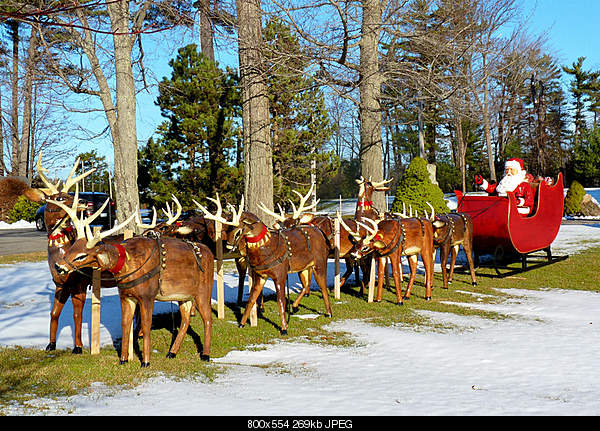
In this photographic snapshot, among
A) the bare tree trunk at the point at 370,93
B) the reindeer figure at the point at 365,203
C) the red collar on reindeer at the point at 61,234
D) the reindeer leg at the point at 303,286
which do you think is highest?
the bare tree trunk at the point at 370,93

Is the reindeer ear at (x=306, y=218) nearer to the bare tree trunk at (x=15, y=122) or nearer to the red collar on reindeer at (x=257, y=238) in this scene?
the red collar on reindeer at (x=257, y=238)

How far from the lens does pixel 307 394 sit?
14.1 ft

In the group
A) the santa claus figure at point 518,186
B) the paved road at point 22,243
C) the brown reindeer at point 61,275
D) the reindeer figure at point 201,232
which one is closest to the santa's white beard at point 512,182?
the santa claus figure at point 518,186

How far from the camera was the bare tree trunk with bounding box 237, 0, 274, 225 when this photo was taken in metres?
10.9

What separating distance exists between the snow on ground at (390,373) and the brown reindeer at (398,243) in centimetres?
108

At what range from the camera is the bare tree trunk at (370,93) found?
11.7 metres

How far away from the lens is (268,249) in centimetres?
654

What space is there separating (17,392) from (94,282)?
141 centimetres

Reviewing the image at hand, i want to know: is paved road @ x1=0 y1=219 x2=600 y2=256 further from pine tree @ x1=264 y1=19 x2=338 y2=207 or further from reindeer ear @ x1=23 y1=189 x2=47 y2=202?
reindeer ear @ x1=23 y1=189 x2=47 y2=202

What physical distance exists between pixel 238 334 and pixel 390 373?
2278 mm

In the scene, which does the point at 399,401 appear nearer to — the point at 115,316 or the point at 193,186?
the point at 115,316

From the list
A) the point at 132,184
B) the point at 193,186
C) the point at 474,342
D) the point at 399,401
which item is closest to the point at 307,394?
the point at 399,401

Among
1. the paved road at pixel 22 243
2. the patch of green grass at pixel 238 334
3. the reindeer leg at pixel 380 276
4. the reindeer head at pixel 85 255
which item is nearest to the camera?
the patch of green grass at pixel 238 334

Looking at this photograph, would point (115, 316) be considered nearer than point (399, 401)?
No
